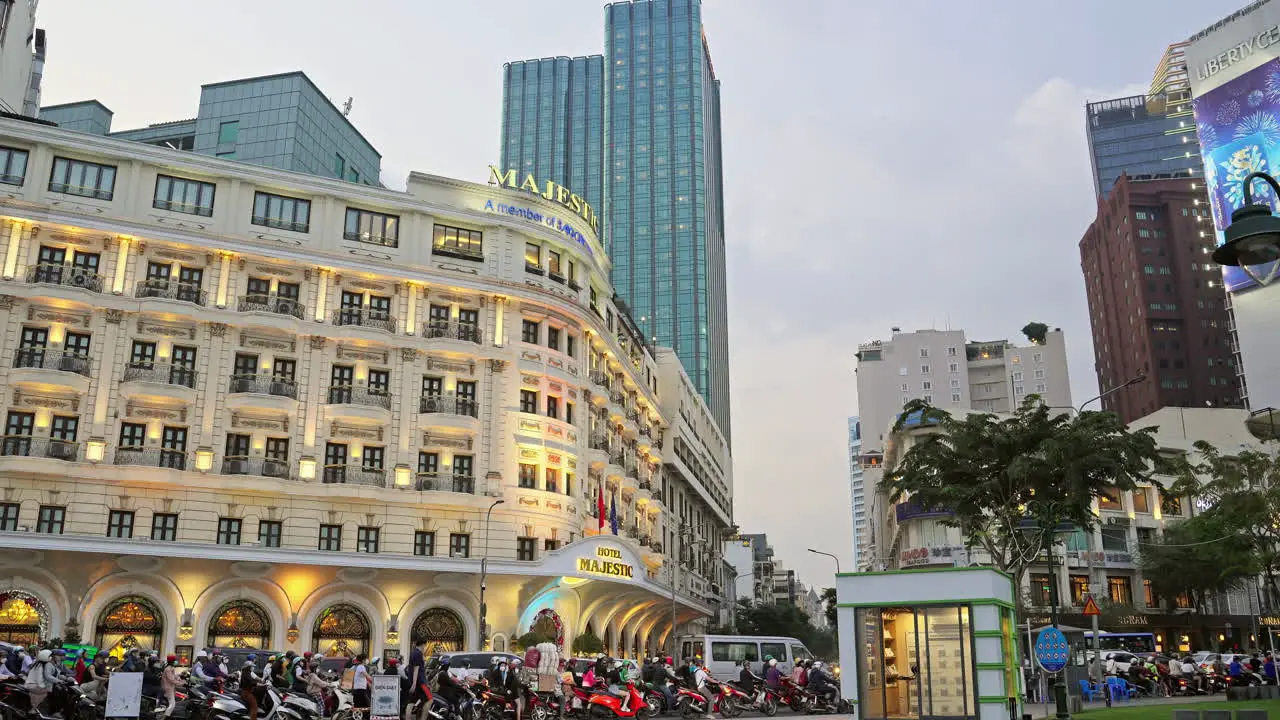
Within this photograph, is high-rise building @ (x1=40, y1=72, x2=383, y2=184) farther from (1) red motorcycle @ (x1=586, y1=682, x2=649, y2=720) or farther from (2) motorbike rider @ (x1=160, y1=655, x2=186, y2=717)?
(2) motorbike rider @ (x1=160, y1=655, x2=186, y2=717)

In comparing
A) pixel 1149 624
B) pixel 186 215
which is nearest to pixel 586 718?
pixel 186 215

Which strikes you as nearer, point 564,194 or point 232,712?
point 232,712

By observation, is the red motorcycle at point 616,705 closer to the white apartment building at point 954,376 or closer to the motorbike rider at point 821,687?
the motorbike rider at point 821,687

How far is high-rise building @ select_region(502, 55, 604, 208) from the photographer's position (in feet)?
573

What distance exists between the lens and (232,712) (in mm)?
22547

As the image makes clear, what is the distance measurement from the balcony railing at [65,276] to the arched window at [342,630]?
56.8ft

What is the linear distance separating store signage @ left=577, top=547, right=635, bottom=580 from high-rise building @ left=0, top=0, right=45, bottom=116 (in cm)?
4782

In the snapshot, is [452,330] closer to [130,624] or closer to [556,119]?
[130,624]

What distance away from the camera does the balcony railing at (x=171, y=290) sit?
46250 millimetres

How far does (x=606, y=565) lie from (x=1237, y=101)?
7024 cm

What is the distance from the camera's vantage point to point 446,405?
4928 centimetres

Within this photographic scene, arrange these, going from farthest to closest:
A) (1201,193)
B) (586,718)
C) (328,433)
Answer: (1201,193)
(328,433)
(586,718)

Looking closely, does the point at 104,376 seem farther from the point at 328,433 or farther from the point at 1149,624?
the point at 1149,624

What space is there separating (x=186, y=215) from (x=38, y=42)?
143 ft
